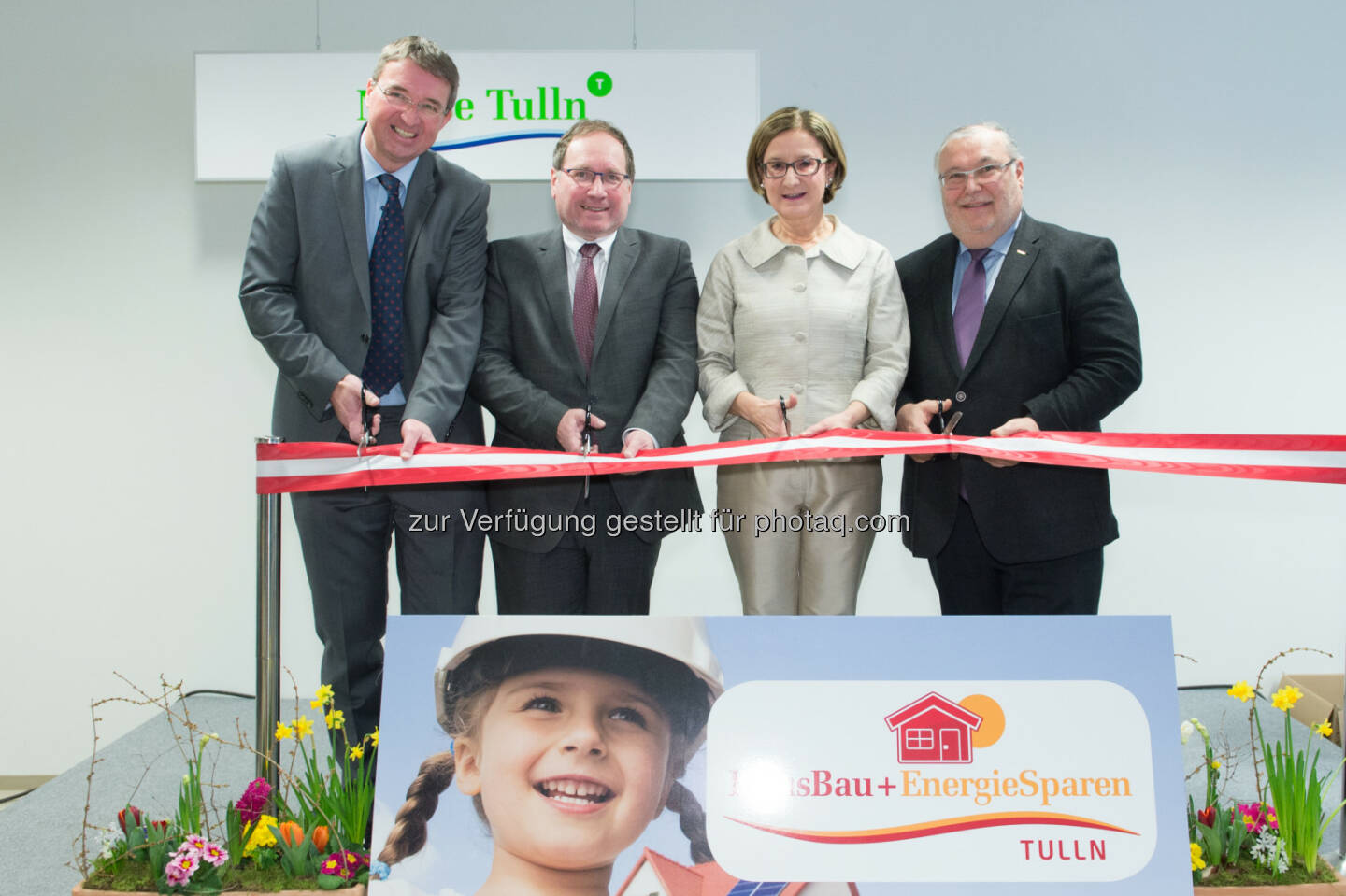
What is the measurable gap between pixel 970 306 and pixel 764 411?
0.62 metres

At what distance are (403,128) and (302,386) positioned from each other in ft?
2.27

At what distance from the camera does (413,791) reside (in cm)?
189

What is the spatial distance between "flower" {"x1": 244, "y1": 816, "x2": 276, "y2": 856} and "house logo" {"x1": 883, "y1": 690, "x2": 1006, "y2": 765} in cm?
128

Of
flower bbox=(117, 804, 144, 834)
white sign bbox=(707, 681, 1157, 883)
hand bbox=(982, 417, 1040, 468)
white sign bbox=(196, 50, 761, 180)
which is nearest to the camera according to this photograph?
white sign bbox=(707, 681, 1157, 883)

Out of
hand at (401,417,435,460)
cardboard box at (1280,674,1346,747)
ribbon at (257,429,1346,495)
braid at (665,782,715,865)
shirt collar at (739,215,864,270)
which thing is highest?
shirt collar at (739,215,864,270)

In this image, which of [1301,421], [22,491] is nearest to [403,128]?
[22,491]

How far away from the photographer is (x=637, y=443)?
245 cm

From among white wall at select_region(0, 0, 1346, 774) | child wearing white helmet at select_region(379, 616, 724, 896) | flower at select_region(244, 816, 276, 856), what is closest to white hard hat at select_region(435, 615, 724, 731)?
child wearing white helmet at select_region(379, 616, 724, 896)

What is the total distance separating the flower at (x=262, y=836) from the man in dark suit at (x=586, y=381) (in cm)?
77

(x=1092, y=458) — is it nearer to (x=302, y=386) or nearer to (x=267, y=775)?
(x=302, y=386)

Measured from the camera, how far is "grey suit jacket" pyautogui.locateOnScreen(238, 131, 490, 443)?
2457mm

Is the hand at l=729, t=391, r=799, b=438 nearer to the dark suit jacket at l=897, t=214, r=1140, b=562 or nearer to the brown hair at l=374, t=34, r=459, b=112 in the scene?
the dark suit jacket at l=897, t=214, r=1140, b=562

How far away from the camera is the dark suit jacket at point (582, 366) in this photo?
2549 mm

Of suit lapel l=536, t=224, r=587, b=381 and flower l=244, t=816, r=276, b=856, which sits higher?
suit lapel l=536, t=224, r=587, b=381
